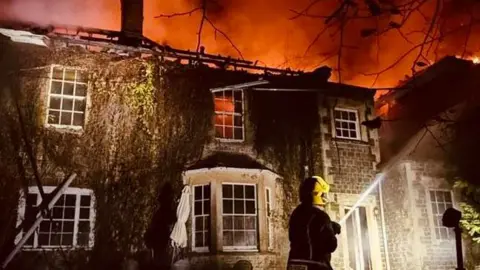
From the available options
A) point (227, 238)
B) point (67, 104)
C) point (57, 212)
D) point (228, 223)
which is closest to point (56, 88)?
point (67, 104)

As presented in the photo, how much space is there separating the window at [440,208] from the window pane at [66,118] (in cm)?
1239

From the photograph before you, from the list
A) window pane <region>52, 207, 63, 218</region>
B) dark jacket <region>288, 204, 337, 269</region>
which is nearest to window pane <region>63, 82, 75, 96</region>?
window pane <region>52, 207, 63, 218</region>

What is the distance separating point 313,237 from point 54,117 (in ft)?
33.5

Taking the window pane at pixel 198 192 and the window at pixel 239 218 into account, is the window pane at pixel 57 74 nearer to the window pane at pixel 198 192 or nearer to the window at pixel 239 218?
the window pane at pixel 198 192

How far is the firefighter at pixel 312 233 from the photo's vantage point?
632cm

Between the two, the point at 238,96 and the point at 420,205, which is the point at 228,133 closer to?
the point at 238,96

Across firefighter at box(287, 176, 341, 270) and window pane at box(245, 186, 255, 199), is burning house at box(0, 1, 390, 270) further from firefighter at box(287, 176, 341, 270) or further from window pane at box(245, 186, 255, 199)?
firefighter at box(287, 176, 341, 270)

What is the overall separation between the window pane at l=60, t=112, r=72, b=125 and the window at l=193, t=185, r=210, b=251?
168 inches

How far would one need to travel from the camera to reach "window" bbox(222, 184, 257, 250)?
1448 centimetres

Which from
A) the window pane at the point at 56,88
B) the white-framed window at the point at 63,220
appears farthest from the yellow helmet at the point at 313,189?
the window pane at the point at 56,88

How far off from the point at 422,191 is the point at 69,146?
11.8m

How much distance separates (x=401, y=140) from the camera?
70.6ft

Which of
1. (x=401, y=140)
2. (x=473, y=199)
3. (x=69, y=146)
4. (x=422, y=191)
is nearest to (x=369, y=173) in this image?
(x=422, y=191)

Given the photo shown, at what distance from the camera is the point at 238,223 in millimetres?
14633
